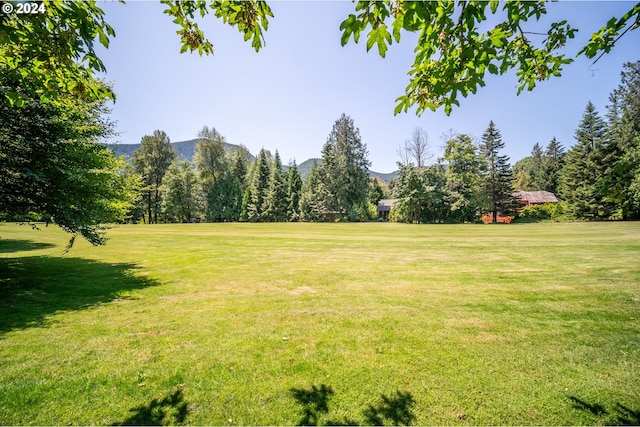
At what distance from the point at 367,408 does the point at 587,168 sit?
56.7 m

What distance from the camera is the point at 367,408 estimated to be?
3342 millimetres

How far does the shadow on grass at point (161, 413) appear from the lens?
10.3ft

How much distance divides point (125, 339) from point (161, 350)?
0.97 metres

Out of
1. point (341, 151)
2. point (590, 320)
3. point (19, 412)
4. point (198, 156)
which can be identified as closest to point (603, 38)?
point (590, 320)

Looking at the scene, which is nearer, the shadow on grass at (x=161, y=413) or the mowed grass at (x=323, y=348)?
the shadow on grass at (x=161, y=413)

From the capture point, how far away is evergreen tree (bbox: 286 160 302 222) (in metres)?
58.9

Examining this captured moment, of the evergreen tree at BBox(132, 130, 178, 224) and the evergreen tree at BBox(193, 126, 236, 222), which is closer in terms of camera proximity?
the evergreen tree at BBox(132, 130, 178, 224)

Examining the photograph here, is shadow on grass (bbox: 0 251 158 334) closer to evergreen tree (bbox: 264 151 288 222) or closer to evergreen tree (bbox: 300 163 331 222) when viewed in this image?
evergreen tree (bbox: 264 151 288 222)

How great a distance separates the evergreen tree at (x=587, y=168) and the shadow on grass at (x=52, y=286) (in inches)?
2043

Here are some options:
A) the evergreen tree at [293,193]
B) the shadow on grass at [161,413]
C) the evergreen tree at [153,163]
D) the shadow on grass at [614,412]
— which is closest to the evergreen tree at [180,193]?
the evergreen tree at [153,163]

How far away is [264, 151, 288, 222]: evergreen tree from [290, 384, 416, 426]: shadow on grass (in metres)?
55.0

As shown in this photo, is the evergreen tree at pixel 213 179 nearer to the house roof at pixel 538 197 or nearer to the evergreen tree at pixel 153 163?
the evergreen tree at pixel 153 163

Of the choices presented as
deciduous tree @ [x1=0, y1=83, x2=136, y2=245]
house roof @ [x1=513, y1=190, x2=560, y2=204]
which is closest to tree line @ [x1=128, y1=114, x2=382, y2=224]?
house roof @ [x1=513, y1=190, x2=560, y2=204]

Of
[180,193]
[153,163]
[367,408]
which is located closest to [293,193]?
[180,193]
